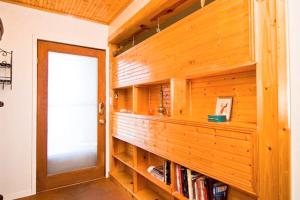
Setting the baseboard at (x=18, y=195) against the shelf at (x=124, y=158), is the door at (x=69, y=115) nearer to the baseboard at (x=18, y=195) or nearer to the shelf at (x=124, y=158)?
the baseboard at (x=18, y=195)

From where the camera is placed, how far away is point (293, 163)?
992 mm

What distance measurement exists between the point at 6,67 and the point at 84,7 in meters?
1.30

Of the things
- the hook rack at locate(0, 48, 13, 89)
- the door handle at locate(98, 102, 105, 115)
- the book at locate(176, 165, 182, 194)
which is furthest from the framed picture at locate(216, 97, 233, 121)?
the hook rack at locate(0, 48, 13, 89)

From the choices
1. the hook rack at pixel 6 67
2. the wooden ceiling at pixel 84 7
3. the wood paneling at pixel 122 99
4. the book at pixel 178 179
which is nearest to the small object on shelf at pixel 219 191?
the book at pixel 178 179

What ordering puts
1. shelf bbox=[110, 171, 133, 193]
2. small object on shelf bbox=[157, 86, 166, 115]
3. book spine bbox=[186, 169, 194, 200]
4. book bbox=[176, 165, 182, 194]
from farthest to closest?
shelf bbox=[110, 171, 133, 193] → small object on shelf bbox=[157, 86, 166, 115] → book bbox=[176, 165, 182, 194] → book spine bbox=[186, 169, 194, 200]

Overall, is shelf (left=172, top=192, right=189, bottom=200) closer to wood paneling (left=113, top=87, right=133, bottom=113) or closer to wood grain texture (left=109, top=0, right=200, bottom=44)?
wood paneling (left=113, top=87, right=133, bottom=113)

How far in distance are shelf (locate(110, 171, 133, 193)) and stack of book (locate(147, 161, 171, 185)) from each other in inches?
19.5

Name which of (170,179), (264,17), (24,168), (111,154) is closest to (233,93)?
(264,17)

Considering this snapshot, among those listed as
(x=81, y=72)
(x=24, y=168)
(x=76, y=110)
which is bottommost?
(x=24, y=168)

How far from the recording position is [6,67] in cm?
235

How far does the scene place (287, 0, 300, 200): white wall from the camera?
989 mm

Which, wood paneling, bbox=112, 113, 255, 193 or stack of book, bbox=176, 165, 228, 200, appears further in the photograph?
stack of book, bbox=176, 165, 228, 200

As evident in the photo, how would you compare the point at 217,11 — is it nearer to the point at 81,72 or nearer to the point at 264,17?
the point at 264,17

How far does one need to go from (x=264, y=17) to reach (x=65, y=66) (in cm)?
264
